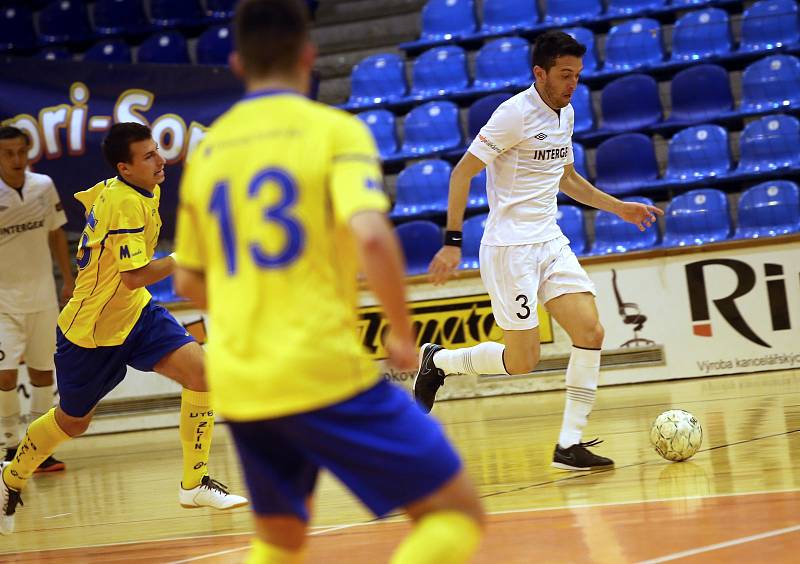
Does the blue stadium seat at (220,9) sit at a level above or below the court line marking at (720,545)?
above

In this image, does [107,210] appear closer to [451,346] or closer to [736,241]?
[451,346]

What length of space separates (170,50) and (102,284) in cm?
797

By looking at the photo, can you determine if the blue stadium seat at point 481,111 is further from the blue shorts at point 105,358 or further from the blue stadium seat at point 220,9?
the blue shorts at point 105,358

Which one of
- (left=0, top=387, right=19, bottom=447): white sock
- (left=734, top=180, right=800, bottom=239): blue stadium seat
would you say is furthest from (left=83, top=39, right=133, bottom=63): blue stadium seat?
(left=734, top=180, right=800, bottom=239): blue stadium seat

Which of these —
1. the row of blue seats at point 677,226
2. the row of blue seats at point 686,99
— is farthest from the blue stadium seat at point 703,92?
the row of blue seats at point 677,226

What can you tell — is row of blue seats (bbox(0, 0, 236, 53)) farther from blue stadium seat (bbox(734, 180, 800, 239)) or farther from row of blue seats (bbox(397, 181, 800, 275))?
blue stadium seat (bbox(734, 180, 800, 239))

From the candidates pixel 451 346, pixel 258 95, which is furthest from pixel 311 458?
pixel 451 346

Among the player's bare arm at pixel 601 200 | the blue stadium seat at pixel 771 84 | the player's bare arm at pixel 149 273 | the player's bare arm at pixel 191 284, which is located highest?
the blue stadium seat at pixel 771 84

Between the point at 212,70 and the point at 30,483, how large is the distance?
178 inches

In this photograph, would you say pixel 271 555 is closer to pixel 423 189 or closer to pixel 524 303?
pixel 524 303

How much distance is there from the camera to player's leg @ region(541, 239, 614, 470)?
5.64 meters

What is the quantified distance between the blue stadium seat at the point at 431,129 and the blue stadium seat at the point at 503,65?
49cm

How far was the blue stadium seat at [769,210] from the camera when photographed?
9.37 m

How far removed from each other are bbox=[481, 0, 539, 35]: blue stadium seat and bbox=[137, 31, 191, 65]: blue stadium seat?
352cm
